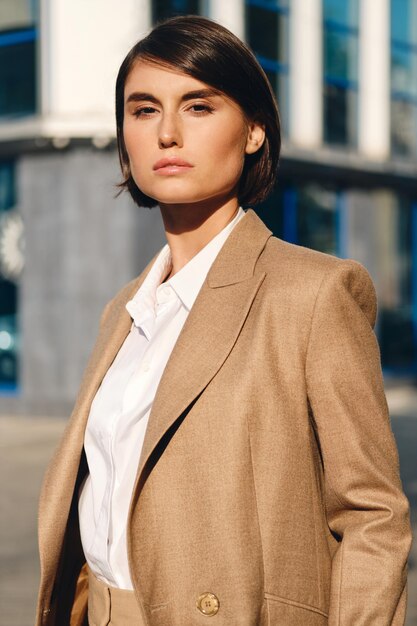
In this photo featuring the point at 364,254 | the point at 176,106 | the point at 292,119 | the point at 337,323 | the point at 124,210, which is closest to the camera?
the point at 337,323

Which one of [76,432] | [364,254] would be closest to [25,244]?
[364,254]

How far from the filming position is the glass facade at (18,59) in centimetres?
1473

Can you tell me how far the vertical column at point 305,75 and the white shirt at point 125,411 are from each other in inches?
572

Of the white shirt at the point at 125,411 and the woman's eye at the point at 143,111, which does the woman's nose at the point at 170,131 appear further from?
the white shirt at the point at 125,411

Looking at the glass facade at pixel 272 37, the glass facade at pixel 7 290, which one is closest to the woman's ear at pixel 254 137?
the glass facade at pixel 7 290

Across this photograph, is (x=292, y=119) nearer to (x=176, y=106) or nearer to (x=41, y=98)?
(x=41, y=98)

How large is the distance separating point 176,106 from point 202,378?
0.56m

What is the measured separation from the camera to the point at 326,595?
1906 mm

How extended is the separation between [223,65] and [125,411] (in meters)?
0.71

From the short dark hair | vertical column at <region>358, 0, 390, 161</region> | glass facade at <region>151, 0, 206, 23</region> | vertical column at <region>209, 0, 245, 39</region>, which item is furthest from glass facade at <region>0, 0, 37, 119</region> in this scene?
the short dark hair

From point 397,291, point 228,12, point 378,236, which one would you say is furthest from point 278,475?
point 397,291

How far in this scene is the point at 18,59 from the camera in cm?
1488

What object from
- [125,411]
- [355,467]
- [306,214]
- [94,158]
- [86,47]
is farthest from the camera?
[306,214]

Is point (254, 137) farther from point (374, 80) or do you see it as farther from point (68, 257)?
point (374, 80)
